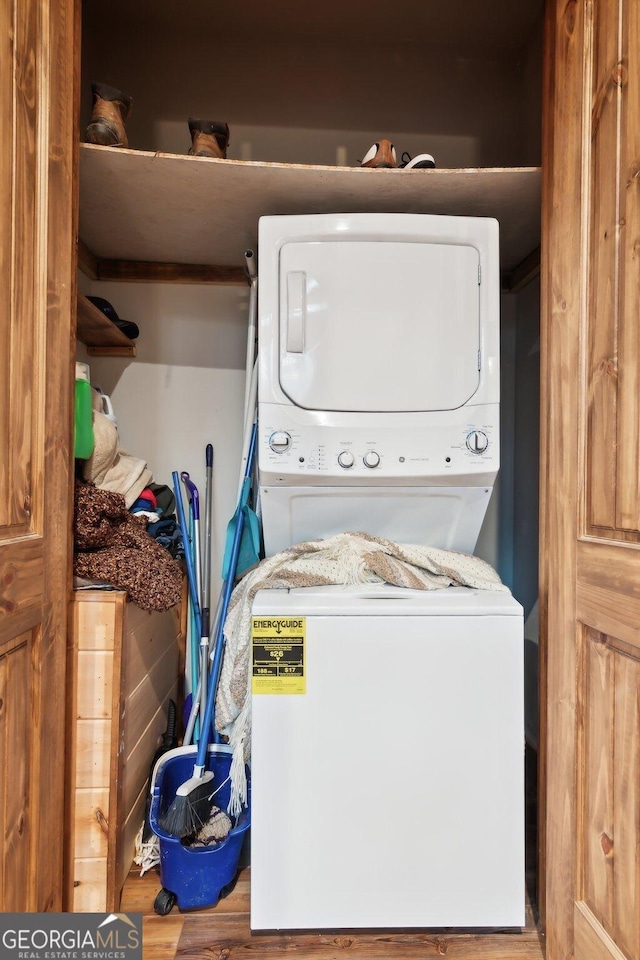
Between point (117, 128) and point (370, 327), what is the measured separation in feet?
2.71

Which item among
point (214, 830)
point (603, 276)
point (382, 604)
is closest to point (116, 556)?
point (382, 604)

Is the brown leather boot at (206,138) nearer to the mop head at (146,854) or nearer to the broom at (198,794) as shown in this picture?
the broom at (198,794)

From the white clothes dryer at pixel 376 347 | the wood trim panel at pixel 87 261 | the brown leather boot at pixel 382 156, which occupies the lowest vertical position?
the white clothes dryer at pixel 376 347

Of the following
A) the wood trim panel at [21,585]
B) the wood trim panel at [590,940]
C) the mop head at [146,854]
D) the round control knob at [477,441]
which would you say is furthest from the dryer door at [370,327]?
the mop head at [146,854]

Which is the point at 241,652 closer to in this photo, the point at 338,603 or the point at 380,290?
the point at 338,603

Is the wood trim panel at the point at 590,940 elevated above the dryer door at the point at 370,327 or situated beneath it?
situated beneath

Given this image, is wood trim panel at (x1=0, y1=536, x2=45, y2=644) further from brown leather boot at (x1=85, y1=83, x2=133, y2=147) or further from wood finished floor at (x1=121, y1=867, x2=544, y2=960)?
brown leather boot at (x1=85, y1=83, x2=133, y2=147)

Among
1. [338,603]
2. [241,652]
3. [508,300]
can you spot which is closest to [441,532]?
[338,603]

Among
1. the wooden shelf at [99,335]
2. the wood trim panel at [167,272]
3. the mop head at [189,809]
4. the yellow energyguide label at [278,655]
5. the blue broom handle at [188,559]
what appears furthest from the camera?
the wood trim panel at [167,272]

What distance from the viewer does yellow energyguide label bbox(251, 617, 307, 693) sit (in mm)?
1141

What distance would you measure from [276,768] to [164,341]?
1.50 metres

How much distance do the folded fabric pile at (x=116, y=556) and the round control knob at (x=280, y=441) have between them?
0.42 meters

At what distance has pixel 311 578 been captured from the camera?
1.31 m

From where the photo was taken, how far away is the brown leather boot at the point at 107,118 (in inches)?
50.4
